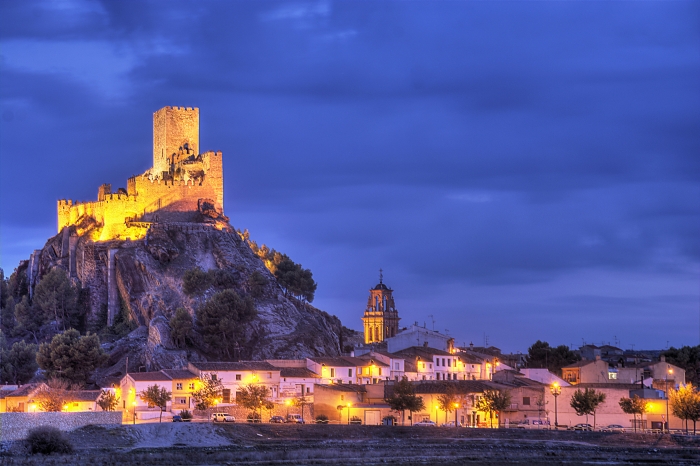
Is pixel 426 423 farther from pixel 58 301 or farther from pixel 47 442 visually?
pixel 58 301

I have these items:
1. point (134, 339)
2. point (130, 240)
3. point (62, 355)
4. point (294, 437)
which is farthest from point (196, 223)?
point (294, 437)

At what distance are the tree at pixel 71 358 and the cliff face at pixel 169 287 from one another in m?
3.72

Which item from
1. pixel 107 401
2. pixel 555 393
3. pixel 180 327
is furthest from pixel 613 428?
pixel 180 327

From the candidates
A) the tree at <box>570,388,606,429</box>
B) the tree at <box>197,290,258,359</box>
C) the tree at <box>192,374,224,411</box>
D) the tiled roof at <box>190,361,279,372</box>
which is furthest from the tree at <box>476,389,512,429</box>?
the tree at <box>197,290,258,359</box>

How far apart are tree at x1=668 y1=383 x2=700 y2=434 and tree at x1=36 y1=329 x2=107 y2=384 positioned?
45221mm

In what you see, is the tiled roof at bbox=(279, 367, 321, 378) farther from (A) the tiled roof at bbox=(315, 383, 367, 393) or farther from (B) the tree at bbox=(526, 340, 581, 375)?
(B) the tree at bbox=(526, 340, 581, 375)

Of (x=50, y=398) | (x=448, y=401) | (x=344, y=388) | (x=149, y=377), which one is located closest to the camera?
(x=50, y=398)

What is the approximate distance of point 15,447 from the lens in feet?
202

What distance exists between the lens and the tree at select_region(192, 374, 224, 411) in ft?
283

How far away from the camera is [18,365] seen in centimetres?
9844

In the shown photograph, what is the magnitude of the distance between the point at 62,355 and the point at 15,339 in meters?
18.6

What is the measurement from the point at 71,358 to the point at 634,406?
4394 cm

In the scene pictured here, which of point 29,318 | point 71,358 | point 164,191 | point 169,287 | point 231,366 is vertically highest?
point 164,191

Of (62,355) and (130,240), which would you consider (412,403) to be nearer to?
(62,355)
